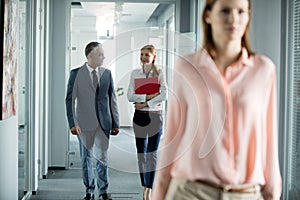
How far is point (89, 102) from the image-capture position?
11.5ft

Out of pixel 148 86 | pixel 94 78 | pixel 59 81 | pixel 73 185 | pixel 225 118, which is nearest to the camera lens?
pixel 225 118

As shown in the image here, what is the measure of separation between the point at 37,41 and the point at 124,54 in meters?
3.08

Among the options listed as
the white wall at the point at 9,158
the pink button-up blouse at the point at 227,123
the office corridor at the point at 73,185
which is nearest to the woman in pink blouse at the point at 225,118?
the pink button-up blouse at the point at 227,123

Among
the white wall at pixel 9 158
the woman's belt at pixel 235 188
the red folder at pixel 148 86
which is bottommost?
the white wall at pixel 9 158

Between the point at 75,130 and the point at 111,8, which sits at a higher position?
the point at 111,8

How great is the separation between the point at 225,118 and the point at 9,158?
2.58m

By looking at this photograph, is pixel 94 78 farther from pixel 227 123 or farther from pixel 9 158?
pixel 227 123

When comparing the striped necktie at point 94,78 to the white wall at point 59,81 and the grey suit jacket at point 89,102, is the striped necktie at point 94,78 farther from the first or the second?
the white wall at point 59,81

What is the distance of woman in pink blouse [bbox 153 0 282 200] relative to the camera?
1232 mm

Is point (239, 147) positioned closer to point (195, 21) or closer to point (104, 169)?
point (104, 169)

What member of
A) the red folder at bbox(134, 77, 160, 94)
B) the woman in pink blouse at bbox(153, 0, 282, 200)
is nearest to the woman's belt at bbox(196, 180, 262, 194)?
the woman in pink blouse at bbox(153, 0, 282, 200)

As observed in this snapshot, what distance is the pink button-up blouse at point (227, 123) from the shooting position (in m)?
1.23

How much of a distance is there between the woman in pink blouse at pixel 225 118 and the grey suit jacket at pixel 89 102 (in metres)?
1.80

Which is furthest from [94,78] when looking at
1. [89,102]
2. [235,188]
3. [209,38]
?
[235,188]
